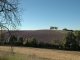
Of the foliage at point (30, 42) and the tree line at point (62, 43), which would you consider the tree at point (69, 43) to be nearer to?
the tree line at point (62, 43)

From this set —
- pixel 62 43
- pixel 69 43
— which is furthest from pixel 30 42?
pixel 69 43

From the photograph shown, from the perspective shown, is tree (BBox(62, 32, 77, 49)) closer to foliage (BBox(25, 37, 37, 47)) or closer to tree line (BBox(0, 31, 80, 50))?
tree line (BBox(0, 31, 80, 50))

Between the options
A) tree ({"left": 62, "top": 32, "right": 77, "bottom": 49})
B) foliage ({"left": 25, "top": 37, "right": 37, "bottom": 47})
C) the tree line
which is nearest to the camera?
tree ({"left": 62, "top": 32, "right": 77, "bottom": 49})

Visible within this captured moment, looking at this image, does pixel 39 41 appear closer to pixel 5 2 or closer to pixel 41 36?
pixel 41 36

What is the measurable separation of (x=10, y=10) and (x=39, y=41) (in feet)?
241

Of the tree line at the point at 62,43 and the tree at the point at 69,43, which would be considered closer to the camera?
the tree at the point at 69,43

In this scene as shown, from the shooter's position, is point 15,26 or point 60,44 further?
point 60,44

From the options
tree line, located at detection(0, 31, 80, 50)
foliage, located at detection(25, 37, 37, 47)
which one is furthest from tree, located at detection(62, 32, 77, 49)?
foliage, located at detection(25, 37, 37, 47)

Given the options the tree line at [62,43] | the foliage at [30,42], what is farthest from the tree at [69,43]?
the foliage at [30,42]

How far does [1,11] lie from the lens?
9.85 metres

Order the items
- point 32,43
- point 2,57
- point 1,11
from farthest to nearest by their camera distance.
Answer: point 32,43 < point 1,11 < point 2,57

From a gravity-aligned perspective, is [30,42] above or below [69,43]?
above

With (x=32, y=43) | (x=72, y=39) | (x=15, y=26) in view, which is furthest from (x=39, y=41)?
(x=15, y=26)

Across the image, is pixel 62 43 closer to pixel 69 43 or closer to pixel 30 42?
pixel 69 43
